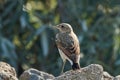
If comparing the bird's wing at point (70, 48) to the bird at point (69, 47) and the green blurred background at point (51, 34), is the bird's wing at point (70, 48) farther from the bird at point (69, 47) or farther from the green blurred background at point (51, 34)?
the green blurred background at point (51, 34)

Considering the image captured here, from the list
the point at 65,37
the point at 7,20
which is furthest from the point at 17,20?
the point at 65,37

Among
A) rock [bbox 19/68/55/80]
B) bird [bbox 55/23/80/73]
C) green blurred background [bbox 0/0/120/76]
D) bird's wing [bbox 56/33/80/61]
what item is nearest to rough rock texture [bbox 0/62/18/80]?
rock [bbox 19/68/55/80]

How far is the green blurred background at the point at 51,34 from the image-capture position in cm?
1867

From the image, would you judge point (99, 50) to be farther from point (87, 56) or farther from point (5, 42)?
point (5, 42)

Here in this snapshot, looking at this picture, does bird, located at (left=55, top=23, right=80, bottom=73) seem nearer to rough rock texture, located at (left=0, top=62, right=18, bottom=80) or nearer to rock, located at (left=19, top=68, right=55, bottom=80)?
rock, located at (left=19, top=68, right=55, bottom=80)

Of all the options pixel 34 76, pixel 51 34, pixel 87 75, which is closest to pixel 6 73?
pixel 34 76

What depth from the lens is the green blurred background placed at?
61.3 feet

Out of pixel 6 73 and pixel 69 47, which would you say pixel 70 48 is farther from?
pixel 6 73

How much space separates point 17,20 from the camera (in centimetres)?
1955

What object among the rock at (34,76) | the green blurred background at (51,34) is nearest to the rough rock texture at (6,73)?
the rock at (34,76)

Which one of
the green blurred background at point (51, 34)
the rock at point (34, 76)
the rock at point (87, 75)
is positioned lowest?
the green blurred background at point (51, 34)

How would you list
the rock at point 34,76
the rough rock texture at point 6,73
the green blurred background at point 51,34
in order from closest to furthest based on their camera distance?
1. the rough rock texture at point 6,73
2. the rock at point 34,76
3. the green blurred background at point 51,34

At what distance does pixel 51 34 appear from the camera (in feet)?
62.0

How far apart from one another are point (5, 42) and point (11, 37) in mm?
1600
